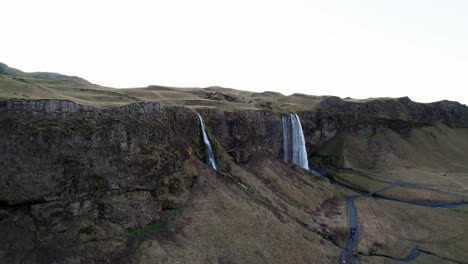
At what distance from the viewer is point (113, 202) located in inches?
1355

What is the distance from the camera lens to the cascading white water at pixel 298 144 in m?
79.4

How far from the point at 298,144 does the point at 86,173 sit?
5539 cm

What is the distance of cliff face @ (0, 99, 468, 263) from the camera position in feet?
95.9

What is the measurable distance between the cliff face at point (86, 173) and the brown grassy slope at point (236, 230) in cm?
226

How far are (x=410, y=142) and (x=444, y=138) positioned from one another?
16324mm

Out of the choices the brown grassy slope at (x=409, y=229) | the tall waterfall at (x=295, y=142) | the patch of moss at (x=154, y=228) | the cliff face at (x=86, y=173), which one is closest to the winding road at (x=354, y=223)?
A: the brown grassy slope at (x=409, y=229)

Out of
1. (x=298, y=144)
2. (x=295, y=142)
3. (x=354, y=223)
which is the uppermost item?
(x=295, y=142)

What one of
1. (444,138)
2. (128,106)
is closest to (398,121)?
(444,138)

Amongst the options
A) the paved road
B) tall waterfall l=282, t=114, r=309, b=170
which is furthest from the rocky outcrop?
the paved road

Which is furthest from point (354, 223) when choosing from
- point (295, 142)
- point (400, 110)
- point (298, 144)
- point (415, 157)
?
point (400, 110)

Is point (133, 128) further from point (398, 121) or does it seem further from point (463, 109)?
point (463, 109)

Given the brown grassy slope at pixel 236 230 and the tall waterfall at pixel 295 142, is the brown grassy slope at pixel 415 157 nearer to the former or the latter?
the tall waterfall at pixel 295 142

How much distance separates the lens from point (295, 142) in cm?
7994

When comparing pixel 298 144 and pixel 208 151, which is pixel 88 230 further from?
pixel 298 144
